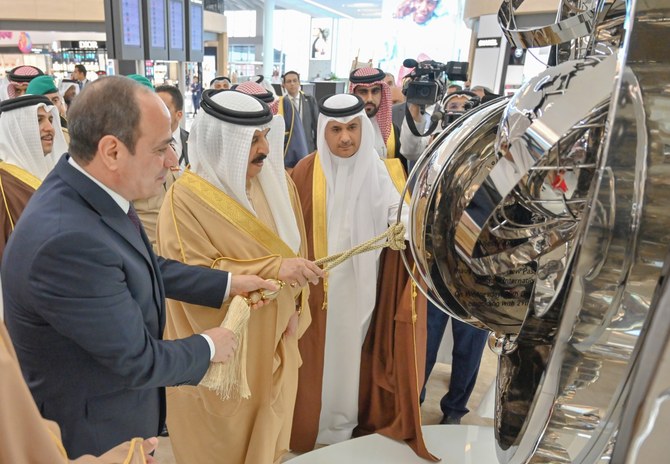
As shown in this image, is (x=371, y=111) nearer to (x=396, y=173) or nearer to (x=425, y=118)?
(x=425, y=118)

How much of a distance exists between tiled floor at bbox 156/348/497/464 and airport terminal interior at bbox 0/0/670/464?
0.02 m

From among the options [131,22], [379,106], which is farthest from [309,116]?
[379,106]

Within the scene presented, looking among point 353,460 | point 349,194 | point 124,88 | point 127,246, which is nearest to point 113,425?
point 127,246

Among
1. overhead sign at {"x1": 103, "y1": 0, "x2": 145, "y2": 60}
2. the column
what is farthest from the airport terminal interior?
the column

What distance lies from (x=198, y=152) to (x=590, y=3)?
55.9 inches

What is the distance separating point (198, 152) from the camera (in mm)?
1778

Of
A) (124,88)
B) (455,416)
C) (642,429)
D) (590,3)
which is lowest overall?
(455,416)

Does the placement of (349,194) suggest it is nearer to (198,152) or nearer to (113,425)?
(198,152)

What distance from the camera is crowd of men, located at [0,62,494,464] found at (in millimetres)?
1016

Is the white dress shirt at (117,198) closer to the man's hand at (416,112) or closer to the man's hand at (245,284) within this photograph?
the man's hand at (245,284)

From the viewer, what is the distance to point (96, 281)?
999mm

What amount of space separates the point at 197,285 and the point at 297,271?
1.08 feet

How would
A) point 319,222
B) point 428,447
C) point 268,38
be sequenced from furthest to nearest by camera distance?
1. point 268,38
2. point 319,222
3. point 428,447

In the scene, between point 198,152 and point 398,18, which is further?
point 398,18
